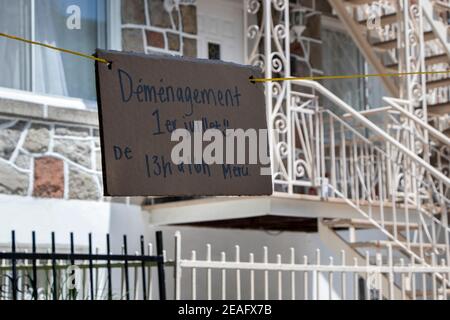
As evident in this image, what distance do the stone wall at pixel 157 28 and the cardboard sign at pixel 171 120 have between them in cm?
506

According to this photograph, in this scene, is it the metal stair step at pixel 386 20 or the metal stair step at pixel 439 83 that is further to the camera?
the metal stair step at pixel 439 83

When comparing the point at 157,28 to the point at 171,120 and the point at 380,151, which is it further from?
the point at 171,120

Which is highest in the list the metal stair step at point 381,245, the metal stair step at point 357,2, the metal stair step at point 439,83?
the metal stair step at point 357,2

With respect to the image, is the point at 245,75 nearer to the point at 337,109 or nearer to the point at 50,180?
the point at 50,180

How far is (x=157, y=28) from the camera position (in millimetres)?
11281

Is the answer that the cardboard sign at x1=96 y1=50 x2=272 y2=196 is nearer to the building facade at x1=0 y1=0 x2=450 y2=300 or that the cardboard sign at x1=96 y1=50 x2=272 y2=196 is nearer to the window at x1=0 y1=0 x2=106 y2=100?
the building facade at x1=0 y1=0 x2=450 y2=300

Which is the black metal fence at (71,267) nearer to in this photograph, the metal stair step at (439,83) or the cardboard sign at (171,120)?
the cardboard sign at (171,120)

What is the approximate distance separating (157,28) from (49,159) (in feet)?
6.59

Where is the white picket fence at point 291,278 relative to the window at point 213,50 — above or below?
below

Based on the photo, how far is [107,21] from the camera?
1094 cm

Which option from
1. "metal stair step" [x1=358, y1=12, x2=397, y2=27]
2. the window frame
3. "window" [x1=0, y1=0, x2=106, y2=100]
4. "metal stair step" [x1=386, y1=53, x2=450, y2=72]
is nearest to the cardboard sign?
the window frame

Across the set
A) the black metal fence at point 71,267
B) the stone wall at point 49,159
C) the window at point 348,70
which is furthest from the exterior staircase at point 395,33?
the black metal fence at point 71,267

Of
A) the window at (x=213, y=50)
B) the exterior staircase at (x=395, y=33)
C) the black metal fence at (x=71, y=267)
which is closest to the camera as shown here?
the black metal fence at (x=71, y=267)

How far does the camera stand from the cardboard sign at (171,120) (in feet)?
18.9
